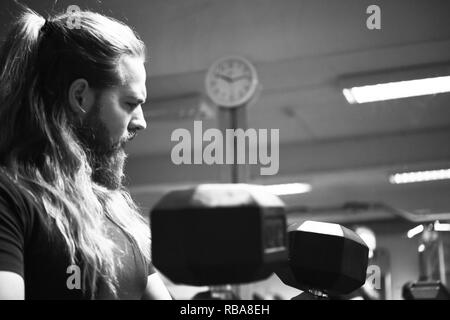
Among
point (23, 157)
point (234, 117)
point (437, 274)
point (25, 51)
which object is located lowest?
point (437, 274)

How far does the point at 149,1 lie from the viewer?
187 cm

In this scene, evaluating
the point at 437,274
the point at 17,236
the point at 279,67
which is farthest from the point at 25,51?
the point at 437,274

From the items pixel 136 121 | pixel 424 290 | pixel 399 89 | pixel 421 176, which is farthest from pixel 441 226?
pixel 421 176

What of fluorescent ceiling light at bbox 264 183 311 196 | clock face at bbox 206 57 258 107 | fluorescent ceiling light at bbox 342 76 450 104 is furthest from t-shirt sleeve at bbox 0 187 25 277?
fluorescent ceiling light at bbox 264 183 311 196

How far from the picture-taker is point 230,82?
3062mm

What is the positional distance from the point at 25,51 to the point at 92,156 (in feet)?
0.51

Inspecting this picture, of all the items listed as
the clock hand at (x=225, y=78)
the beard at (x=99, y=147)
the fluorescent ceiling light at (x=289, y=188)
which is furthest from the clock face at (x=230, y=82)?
the fluorescent ceiling light at (x=289, y=188)

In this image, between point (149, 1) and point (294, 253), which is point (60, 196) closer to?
point (294, 253)

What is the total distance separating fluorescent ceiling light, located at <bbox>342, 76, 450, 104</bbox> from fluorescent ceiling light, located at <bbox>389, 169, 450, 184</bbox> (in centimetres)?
52

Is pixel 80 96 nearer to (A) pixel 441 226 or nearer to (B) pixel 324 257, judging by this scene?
(B) pixel 324 257

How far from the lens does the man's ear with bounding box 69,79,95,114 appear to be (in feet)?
2.33

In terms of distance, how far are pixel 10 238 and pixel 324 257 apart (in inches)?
14.9

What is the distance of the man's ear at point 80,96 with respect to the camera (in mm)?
710

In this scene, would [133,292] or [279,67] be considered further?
[279,67]
